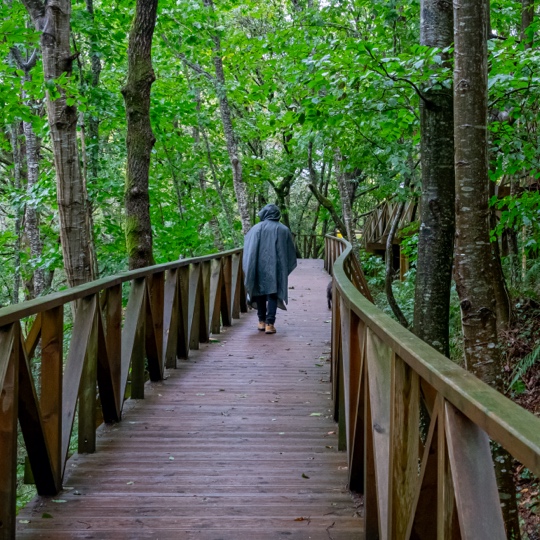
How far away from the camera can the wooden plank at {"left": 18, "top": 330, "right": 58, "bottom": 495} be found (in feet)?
9.84

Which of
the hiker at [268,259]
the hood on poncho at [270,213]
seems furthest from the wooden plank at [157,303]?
the hood on poncho at [270,213]

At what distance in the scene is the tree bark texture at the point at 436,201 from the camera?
555cm

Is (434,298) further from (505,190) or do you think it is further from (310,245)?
(310,245)

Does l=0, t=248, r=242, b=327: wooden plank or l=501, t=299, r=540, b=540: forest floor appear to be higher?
l=0, t=248, r=242, b=327: wooden plank

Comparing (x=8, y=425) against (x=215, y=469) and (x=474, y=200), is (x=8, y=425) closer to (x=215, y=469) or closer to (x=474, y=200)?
(x=215, y=469)

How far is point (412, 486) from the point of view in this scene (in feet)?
7.38

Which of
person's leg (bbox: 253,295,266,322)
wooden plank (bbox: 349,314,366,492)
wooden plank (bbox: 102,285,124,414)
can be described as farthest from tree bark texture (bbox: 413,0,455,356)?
person's leg (bbox: 253,295,266,322)

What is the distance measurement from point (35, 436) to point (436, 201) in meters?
3.80

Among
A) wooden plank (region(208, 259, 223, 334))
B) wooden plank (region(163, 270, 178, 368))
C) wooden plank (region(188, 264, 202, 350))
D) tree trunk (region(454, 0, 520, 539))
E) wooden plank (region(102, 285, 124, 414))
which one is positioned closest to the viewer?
tree trunk (region(454, 0, 520, 539))

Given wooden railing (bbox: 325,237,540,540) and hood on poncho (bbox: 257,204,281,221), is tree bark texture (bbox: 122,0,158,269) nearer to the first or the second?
hood on poncho (bbox: 257,204,281,221)

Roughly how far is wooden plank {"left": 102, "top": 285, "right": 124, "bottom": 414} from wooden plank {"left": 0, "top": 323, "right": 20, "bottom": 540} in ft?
5.93

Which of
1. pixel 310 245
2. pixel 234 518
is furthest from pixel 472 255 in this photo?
pixel 310 245

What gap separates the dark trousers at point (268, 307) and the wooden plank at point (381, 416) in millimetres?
6120

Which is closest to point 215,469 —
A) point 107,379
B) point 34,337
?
point 107,379
